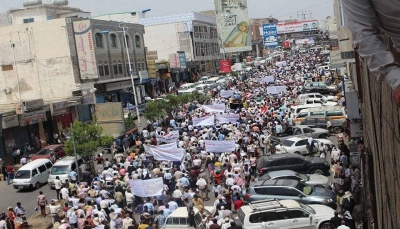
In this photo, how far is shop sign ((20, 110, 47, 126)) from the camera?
34.9 meters

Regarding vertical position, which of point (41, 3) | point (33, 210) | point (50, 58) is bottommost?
point (33, 210)

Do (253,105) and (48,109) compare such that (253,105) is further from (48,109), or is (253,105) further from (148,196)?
(148,196)

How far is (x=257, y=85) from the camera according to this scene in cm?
5616

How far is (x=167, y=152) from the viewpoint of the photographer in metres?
23.1

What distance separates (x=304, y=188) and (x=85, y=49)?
32.2m

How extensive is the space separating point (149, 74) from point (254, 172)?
1508 inches

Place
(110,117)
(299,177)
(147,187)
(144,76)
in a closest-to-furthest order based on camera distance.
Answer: (147,187), (299,177), (110,117), (144,76)

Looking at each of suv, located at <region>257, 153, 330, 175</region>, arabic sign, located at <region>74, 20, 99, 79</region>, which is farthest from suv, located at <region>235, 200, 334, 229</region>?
arabic sign, located at <region>74, 20, 99, 79</region>

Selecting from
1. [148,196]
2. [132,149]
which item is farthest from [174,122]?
[148,196]

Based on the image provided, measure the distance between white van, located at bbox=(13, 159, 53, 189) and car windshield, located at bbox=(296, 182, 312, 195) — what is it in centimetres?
1353

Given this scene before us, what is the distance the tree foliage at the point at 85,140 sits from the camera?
24.9 m

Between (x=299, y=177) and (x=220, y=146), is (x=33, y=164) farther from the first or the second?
(x=299, y=177)

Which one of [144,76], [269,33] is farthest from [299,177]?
[269,33]

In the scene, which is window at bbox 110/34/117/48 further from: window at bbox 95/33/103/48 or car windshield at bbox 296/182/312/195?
car windshield at bbox 296/182/312/195
